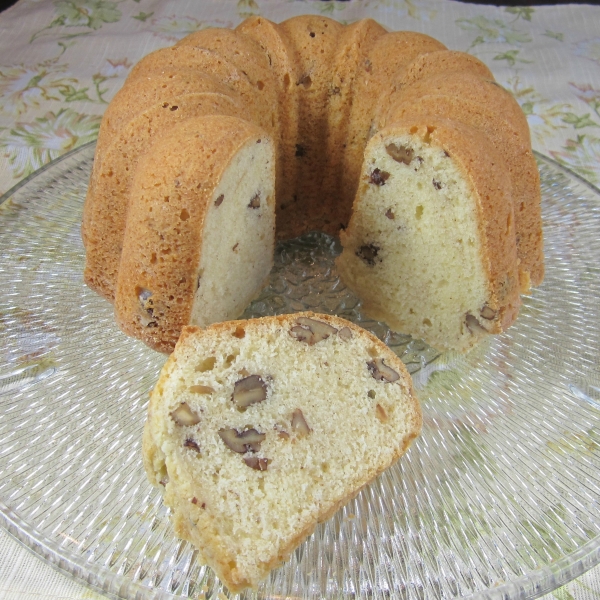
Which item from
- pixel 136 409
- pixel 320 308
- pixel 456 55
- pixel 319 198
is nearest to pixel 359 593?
pixel 136 409

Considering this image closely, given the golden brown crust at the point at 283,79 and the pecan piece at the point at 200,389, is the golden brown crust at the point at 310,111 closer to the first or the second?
the golden brown crust at the point at 283,79

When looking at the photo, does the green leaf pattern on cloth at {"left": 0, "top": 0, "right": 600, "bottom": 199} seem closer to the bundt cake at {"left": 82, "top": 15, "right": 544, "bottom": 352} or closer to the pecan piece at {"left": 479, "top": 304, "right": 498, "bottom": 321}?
the bundt cake at {"left": 82, "top": 15, "right": 544, "bottom": 352}

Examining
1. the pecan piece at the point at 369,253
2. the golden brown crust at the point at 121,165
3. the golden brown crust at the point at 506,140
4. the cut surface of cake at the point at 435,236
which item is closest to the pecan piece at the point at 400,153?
the cut surface of cake at the point at 435,236

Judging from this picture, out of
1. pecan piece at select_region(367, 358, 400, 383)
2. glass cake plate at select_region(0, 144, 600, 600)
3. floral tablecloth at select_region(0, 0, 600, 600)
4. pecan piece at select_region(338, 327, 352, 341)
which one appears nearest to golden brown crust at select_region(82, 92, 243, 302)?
glass cake plate at select_region(0, 144, 600, 600)

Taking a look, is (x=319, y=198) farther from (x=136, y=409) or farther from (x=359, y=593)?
(x=359, y=593)

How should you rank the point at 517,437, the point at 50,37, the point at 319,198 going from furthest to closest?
1. the point at 50,37
2. the point at 319,198
3. the point at 517,437

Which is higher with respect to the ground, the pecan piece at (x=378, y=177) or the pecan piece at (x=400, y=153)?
the pecan piece at (x=400, y=153)

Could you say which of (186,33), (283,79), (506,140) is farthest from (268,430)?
(186,33)
